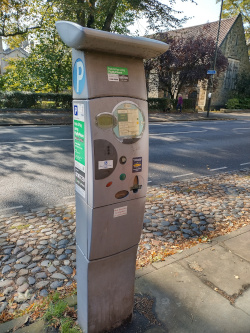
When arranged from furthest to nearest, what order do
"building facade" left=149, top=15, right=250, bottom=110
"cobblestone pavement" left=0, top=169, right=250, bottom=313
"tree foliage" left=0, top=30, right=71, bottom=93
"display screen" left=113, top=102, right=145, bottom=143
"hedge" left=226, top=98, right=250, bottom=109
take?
"hedge" left=226, top=98, right=250, bottom=109 < "building facade" left=149, top=15, right=250, bottom=110 < "tree foliage" left=0, top=30, right=71, bottom=93 < "cobblestone pavement" left=0, top=169, right=250, bottom=313 < "display screen" left=113, top=102, right=145, bottom=143

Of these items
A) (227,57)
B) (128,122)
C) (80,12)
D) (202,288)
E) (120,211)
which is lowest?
(202,288)

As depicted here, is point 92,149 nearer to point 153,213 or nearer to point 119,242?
point 119,242

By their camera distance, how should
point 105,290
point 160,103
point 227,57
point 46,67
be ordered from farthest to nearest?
point 227,57, point 160,103, point 46,67, point 105,290

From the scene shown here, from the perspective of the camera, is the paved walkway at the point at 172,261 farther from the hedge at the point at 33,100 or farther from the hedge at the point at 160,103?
the hedge at the point at 160,103

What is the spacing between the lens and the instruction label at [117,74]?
1.65 meters

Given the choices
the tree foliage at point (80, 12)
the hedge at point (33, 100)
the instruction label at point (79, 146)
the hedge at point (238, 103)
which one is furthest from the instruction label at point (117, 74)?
the hedge at point (238, 103)

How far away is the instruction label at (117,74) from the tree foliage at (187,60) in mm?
22358

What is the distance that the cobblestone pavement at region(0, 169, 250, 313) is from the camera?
2626 mm

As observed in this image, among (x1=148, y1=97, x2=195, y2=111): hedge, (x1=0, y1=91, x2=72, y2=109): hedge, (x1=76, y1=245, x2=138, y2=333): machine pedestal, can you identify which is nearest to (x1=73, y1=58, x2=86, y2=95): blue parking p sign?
(x1=76, y1=245, x2=138, y2=333): machine pedestal

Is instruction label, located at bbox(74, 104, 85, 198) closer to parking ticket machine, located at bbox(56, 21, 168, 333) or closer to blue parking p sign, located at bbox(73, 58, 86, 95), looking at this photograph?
parking ticket machine, located at bbox(56, 21, 168, 333)

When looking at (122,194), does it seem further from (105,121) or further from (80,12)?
(80,12)

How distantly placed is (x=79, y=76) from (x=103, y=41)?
28cm

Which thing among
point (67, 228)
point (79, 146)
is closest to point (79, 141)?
point (79, 146)

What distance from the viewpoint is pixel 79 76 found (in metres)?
1.68
